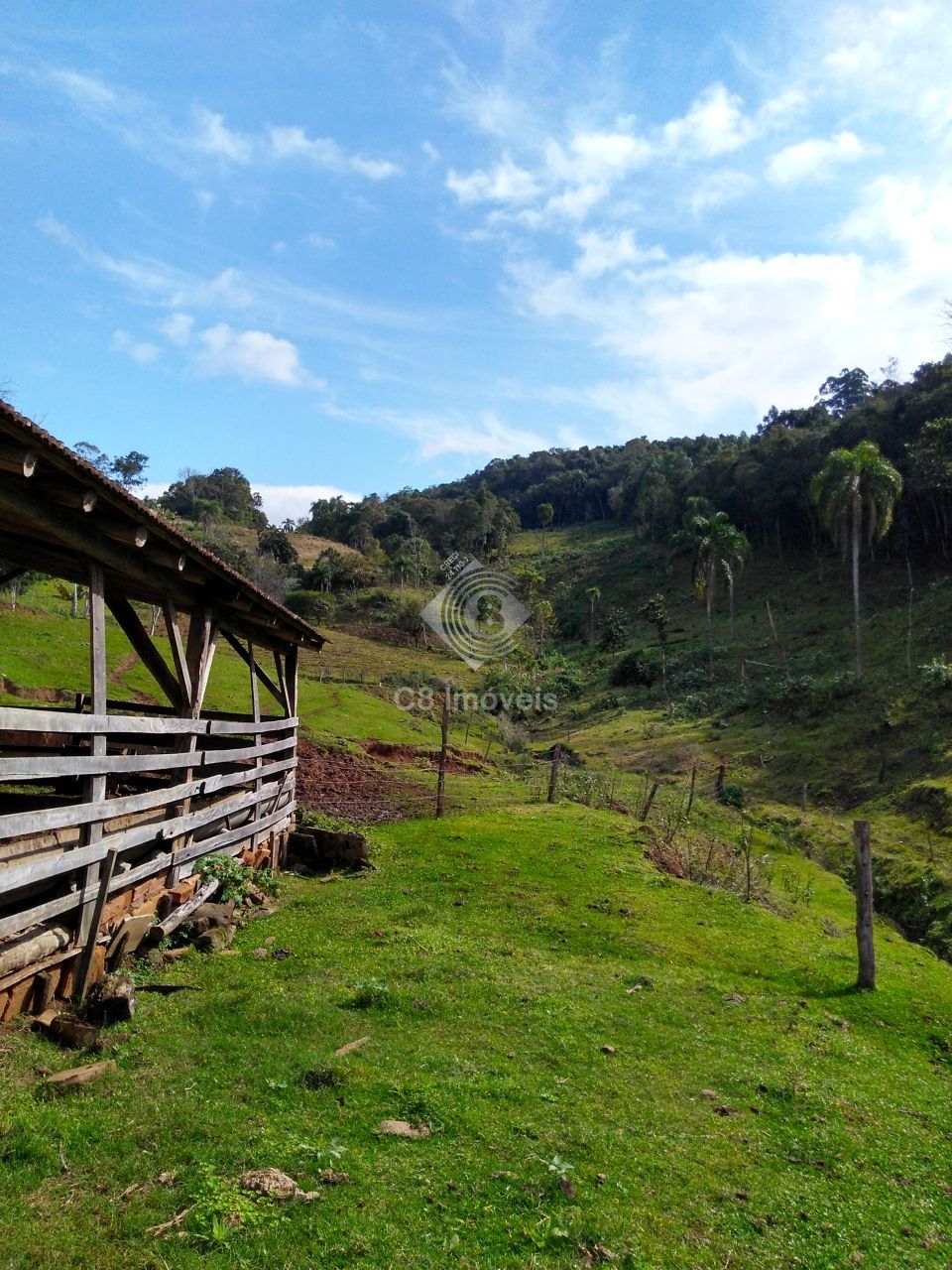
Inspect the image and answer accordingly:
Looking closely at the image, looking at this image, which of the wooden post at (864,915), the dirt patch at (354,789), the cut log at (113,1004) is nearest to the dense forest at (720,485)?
the dirt patch at (354,789)

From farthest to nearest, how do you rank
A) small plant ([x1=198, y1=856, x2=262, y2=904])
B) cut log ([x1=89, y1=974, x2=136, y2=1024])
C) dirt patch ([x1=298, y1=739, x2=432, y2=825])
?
dirt patch ([x1=298, y1=739, x2=432, y2=825]) < small plant ([x1=198, y1=856, x2=262, y2=904]) < cut log ([x1=89, y1=974, x2=136, y2=1024])

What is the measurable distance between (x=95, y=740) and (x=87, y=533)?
6.26 ft

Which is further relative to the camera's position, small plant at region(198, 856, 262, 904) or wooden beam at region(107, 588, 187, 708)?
small plant at region(198, 856, 262, 904)

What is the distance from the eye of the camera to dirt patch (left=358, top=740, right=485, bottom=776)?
98.1 ft

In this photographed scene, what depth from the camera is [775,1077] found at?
6.87m

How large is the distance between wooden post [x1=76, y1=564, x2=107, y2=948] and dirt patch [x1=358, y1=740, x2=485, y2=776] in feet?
73.1

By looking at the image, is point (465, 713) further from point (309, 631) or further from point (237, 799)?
point (237, 799)

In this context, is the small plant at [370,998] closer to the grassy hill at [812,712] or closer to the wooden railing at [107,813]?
the wooden railing at [107,813]

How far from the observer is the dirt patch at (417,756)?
29.9 metres

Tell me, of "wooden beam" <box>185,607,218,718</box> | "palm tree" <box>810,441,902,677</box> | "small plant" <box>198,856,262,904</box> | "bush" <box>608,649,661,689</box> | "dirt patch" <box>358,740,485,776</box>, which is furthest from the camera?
"bush" <box>608,649,661,689</box>

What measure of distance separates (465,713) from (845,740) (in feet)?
73.3

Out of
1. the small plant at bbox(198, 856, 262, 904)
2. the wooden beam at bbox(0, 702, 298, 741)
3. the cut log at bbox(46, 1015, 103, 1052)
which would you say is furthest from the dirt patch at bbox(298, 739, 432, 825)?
the cut log at bbox(46, 1015, 103, 1052)

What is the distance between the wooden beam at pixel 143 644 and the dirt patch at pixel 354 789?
9.63 meters
